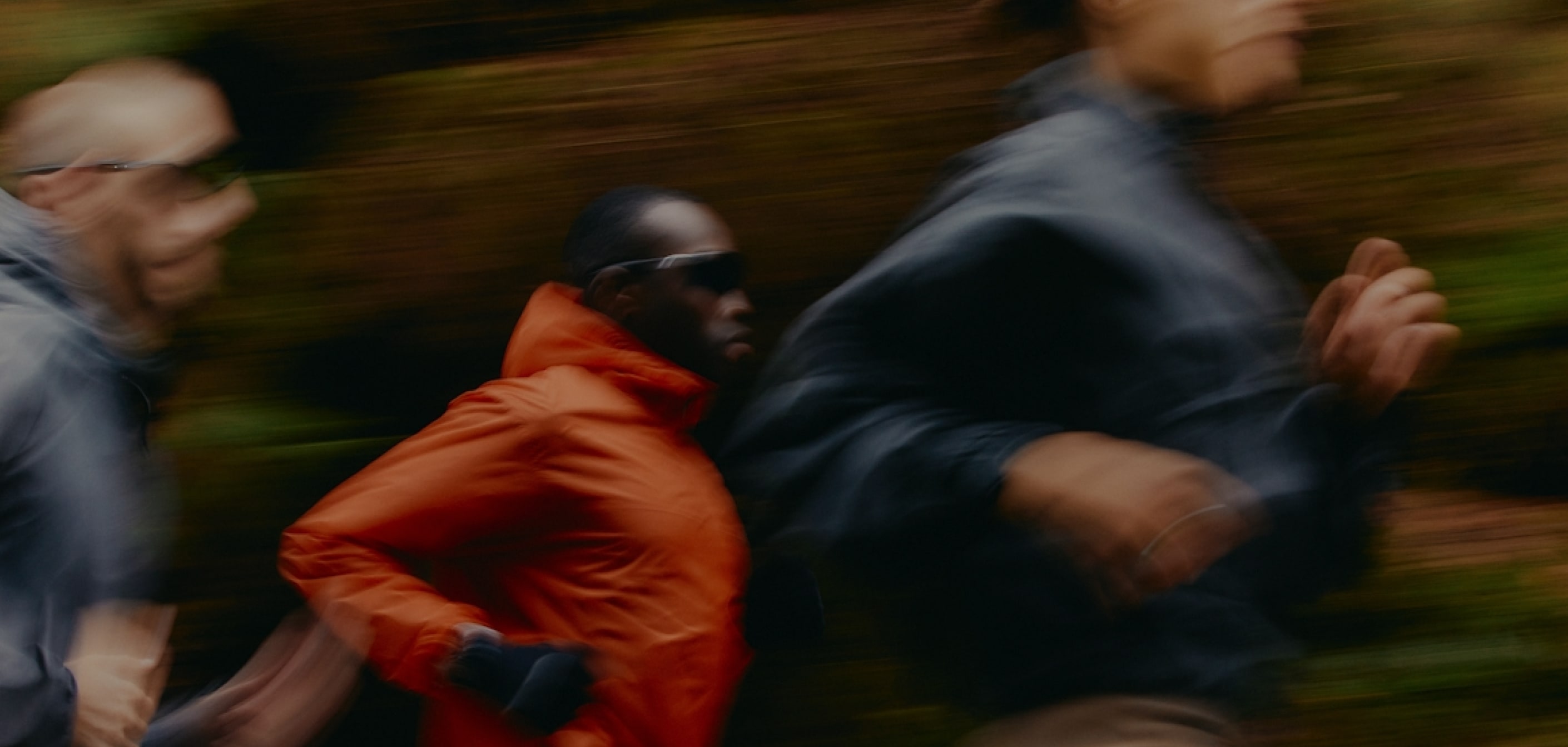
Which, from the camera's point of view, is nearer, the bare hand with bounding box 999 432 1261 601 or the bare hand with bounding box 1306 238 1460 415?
the bare hand with bounding box 999 432 1261 601

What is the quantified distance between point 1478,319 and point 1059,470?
1979 mm

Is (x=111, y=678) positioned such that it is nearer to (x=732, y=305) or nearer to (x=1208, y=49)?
(x=732, y=305)

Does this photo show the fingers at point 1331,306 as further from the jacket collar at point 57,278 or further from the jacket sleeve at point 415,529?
the jacket collar at point 57,278

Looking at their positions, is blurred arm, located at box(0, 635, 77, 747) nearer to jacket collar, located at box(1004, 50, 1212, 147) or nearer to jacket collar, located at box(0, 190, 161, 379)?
jacket collar, located at box(0, 190, 161, 379)

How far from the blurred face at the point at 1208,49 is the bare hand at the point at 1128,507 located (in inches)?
21.3

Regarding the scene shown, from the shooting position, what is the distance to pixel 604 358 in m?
2.46

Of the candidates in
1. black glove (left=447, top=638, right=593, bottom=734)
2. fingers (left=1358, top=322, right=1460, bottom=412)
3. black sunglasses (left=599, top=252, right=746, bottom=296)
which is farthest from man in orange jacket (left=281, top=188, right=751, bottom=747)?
fingers (left=1358, top=322, right=1460, bottom=412)

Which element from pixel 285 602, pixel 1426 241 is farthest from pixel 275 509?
pixel 1426 241

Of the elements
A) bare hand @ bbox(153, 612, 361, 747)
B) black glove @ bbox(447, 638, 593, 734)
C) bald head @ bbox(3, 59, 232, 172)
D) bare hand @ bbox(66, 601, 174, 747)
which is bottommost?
bare hand @ bbox(153, 612, 361, 747)

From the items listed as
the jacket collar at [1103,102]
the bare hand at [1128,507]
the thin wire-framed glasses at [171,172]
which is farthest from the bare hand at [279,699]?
the jacket collar at [1103,102]

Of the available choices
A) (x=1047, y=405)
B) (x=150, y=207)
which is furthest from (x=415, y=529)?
(x=1047, y=405)

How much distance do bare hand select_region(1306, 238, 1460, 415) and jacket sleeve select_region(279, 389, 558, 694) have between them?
1171 millimetres

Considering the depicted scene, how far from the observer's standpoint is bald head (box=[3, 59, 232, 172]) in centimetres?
216

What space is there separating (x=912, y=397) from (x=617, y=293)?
2.77 ft
